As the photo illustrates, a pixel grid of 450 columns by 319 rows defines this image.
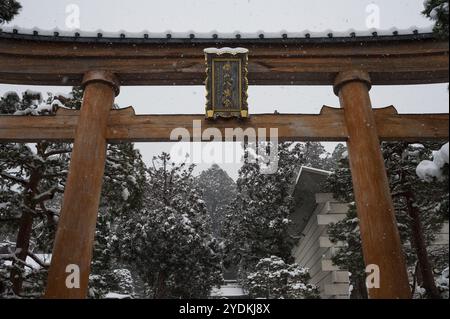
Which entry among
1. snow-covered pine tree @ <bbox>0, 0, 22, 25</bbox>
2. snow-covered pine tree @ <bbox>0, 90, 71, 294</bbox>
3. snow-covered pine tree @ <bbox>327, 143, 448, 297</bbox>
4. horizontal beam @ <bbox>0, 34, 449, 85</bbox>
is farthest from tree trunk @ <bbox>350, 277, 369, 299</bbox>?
snow-covered pine tree @ <bbox>0, 0, 22, 25</bbox>

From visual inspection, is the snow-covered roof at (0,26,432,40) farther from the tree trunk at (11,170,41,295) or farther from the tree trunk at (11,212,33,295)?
the tree trunk at (11,212,33,295)

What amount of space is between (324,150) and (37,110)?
36281mm

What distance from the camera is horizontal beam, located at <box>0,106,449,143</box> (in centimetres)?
707

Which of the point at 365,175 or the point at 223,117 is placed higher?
the point at 223,117

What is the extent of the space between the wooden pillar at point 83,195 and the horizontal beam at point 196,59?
19.9 inches

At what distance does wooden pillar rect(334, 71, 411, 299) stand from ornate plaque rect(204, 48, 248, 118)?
1.95 metres

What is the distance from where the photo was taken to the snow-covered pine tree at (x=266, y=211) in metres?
16.2

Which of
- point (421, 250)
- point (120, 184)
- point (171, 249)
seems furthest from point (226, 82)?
point (171, 249)

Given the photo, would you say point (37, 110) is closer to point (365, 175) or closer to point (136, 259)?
point (365, 175)

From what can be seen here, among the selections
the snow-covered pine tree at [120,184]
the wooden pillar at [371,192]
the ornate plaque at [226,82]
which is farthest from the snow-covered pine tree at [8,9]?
the wooden pillar at [371,192]

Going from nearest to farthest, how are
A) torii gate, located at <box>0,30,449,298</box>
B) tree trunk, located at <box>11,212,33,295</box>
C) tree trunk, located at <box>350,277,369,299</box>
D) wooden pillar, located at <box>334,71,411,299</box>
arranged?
wooden pillar, located at <box>334,71,411,299</box> < torii gate, located at <box>0,30,449,298</box> < tree trunk, located at <box>11,212,33,295</box> < tree trunk, located at <box>350,277,369,299</box>

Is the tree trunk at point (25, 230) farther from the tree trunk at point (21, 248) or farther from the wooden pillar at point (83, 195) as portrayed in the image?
the wooden pillar at point (83, 195)

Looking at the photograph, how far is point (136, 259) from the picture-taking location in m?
17.2
